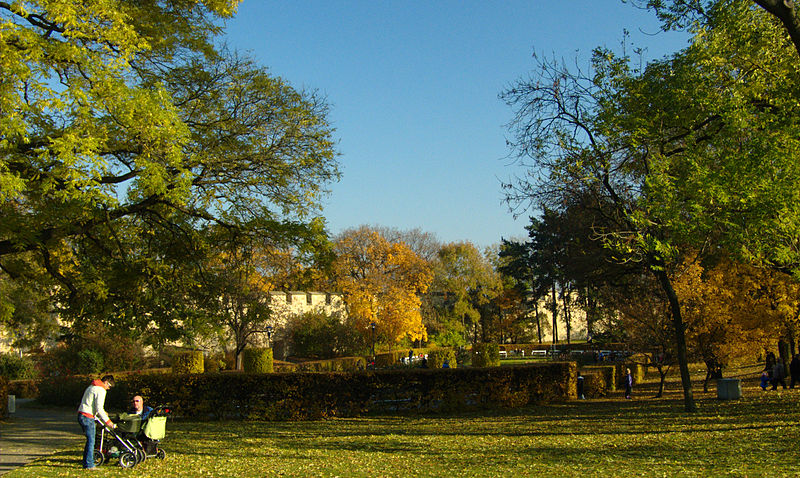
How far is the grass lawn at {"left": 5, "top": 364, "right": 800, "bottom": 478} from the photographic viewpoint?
974 centimetres

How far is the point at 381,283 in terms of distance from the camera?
50.0m

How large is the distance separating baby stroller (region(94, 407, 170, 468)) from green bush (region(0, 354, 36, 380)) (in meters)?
26.5

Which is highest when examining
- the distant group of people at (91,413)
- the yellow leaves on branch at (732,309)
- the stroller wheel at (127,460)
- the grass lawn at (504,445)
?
the yellow leaves on branch at (732,309)

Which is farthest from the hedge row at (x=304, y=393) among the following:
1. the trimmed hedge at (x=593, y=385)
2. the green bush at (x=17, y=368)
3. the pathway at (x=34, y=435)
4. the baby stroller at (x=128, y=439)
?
the green bush at (x=17, y=368)

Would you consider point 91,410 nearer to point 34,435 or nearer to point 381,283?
point 34,435

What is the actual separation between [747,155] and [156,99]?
36.0ft

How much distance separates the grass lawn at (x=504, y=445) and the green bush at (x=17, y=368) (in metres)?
20.3

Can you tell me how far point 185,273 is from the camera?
→ 53.3ft

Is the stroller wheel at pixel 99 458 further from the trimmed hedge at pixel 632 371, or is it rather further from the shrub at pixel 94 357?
the trimmed hedge at pixel 632 371

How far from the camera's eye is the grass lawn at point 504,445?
974 centimetres

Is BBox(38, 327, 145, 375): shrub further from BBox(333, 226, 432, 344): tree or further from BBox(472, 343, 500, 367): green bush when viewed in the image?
BBox(472, 343, 500, 367): green bush

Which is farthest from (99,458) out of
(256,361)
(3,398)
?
(3,398)

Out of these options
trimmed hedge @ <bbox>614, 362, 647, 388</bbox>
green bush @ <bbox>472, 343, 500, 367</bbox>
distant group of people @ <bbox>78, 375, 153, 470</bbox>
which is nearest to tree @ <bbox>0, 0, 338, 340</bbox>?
distant group of people @ <bbox>78, 375, 153, 470</bbox>

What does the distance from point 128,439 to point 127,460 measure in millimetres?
340
